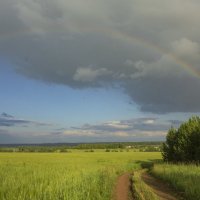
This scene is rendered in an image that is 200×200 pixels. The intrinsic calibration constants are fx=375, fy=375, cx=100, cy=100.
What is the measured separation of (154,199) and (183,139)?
40396 mm

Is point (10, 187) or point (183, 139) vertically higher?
point (183, 139)

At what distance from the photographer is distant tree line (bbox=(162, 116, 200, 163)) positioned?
177 feet

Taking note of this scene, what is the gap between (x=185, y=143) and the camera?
5559cm

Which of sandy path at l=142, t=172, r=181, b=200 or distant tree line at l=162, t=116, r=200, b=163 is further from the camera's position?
distant tree line at l=162, t=116, r=200, b=163

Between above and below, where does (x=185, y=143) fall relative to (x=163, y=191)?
above

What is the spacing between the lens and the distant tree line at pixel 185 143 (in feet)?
177

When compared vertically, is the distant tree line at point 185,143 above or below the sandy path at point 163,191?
above

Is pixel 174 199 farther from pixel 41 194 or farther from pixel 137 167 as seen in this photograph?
pixel 137 167

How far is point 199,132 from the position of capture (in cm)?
5344

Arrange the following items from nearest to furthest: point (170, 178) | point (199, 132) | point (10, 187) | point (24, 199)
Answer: point (24, 199) < point (10, 187) < point (170, 178) < point (199, 132)

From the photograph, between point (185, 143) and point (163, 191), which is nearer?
point (163, 191)

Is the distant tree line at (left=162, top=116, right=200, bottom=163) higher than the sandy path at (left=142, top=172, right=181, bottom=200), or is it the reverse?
the distant tree line at (left=162, top=116, right=200, bottom=163)

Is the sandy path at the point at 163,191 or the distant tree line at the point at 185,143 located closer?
the sandy path at the point at 163,191

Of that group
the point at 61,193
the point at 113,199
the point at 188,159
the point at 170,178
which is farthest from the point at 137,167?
the point at 61,193
